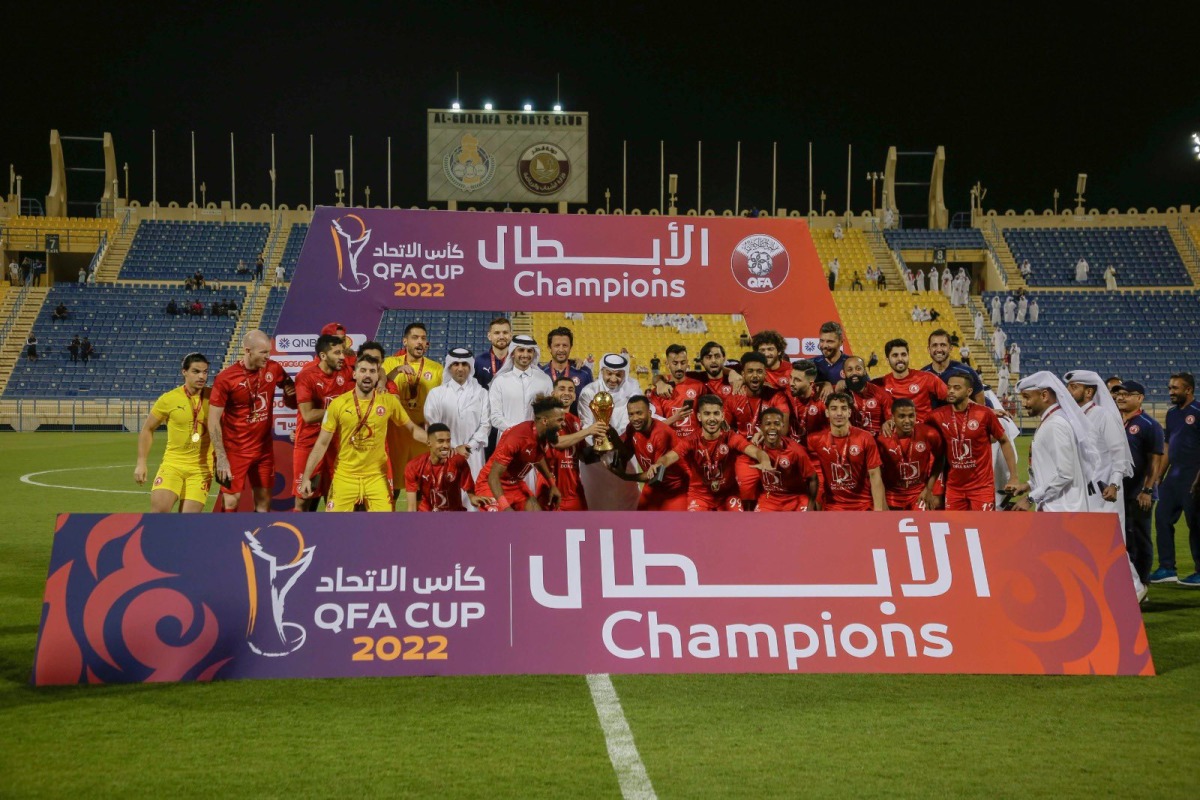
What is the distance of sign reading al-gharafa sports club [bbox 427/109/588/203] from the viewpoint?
4322 centimetres

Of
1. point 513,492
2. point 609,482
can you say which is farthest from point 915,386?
point 513,492

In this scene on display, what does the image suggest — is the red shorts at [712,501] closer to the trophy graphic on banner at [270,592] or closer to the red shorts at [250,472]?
the trophy graphic on banner at [270,592]

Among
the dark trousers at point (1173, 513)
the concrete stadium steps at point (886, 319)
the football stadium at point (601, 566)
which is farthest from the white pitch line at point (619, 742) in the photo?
the concrete stadium steps at point (886, 319)

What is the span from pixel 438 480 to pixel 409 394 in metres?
1.53

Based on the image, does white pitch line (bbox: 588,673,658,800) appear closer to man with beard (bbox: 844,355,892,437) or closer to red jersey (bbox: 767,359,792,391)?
red jersey (bbox: 767,359,792,391)

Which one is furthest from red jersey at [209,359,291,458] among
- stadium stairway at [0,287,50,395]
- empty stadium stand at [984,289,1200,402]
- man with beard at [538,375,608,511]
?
empty stadium stand at [984,289,1200,402]

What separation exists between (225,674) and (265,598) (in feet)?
1.60

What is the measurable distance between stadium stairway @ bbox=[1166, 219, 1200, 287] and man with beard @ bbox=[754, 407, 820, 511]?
46.4 metres

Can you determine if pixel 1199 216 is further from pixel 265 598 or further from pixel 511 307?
pixel 265 598

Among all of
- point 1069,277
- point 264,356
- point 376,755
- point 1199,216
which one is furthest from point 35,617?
point 1199,216

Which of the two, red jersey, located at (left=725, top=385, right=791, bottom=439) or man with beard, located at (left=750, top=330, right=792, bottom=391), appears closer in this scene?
red jersey, located at (left=725, top=385, right=791, bottom=439)

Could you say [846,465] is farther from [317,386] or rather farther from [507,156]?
[507,156]

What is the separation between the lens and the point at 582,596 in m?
6.43

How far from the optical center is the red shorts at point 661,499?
8.88 m
